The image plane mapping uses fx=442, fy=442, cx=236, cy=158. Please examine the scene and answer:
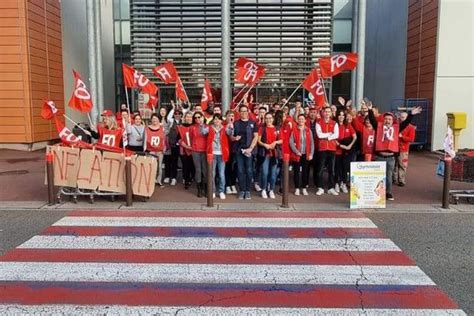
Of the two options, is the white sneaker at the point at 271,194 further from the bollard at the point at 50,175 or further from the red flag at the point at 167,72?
the red flag at the point at 167,72

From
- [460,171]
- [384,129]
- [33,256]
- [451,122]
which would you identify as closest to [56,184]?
[33,256]

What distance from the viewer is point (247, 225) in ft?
24.0

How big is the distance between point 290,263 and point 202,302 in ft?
4.93

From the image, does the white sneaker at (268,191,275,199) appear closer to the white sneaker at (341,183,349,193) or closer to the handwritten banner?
the white sneaker at (341,183,349,193)

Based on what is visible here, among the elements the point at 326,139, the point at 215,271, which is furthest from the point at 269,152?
the point at 215,271

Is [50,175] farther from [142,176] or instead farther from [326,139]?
[326,139]

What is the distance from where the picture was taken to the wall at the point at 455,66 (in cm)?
1664

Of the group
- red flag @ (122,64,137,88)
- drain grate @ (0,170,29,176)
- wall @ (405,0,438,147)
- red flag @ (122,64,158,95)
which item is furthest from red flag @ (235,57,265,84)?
wall @ (405,0,438,147)

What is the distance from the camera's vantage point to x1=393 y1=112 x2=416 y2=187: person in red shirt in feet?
34.2

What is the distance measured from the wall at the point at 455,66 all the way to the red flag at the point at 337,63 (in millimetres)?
7179

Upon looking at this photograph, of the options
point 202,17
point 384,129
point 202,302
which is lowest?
point 202,302

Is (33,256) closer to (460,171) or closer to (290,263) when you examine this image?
(290,263)

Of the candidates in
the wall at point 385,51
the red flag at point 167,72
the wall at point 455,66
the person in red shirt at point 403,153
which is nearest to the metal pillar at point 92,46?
the red flag at point 167,72

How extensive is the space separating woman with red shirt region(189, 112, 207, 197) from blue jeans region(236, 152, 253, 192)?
30.2 inches
